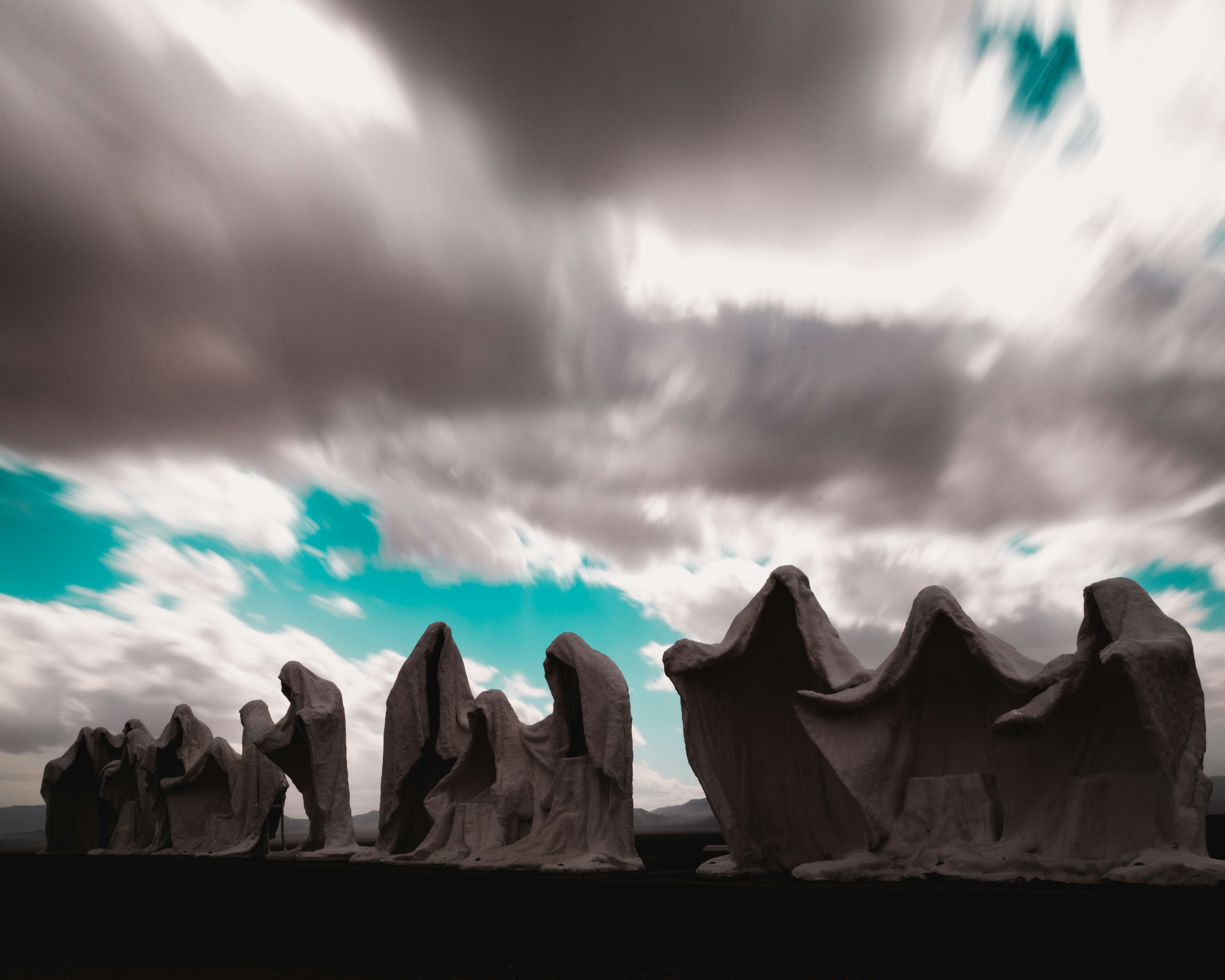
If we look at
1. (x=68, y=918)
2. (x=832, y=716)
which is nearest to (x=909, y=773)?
(x=832, y=716)

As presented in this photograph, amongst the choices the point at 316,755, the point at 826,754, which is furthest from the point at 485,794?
the point at 826,754

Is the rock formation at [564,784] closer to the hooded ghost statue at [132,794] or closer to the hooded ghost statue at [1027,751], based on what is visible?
the hooded ghost statue at [1027,751]

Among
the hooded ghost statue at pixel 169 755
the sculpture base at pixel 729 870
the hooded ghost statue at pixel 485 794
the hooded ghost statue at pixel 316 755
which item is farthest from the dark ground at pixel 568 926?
the hooded ghost statue at pixel 169 755

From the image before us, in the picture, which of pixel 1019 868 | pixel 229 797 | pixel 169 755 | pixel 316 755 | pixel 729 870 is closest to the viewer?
pixel 1019 868

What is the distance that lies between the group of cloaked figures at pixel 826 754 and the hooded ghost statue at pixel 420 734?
0.10 feet

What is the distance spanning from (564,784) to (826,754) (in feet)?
12.8

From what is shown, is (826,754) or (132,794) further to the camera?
(132,794)

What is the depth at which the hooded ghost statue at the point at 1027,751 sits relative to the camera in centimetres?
611

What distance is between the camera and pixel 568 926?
21.4ft

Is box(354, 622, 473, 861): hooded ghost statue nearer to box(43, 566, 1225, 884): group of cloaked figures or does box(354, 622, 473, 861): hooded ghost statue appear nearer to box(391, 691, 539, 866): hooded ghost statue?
box(43, 566, 1225, 884): group of cloaked figures

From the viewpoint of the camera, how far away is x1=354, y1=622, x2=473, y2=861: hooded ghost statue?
41.8 feet

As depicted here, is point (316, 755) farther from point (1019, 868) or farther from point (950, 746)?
point (1019, 868)

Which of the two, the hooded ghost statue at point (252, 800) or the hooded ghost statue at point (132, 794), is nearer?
the hooded ghost statue at point (252, 800)

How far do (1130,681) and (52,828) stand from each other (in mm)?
23663
